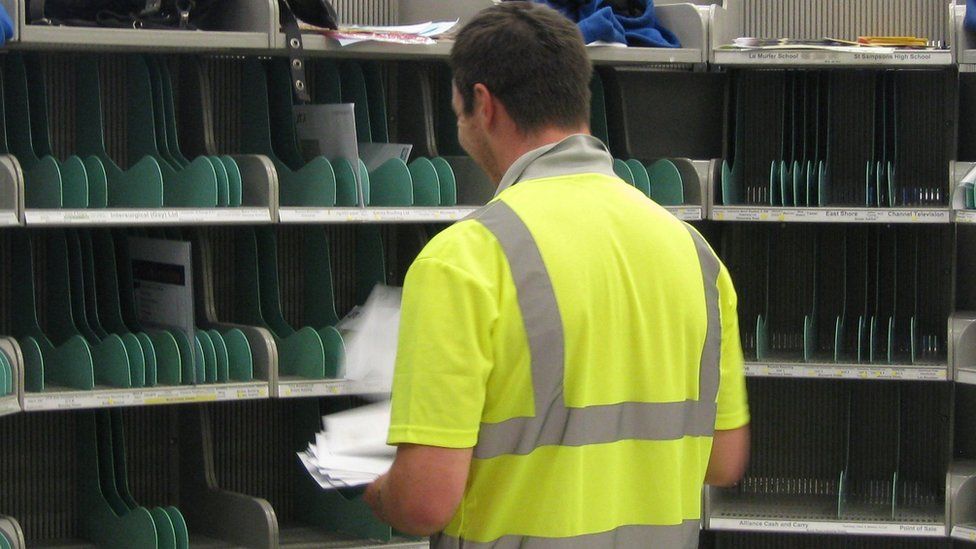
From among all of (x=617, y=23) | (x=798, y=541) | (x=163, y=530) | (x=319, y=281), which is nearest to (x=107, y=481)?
(x=163, y=530)

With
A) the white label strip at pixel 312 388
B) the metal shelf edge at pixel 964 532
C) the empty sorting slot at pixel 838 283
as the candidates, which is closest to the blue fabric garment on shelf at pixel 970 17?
the empty sorting slot at pixel 838 283

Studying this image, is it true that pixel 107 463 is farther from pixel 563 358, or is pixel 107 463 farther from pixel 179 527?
pixel 563 358

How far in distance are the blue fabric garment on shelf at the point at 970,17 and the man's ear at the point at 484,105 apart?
2.17m

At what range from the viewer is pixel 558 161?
174cm

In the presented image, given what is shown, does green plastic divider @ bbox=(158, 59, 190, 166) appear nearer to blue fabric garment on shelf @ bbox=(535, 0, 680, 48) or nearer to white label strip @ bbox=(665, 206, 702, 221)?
blue fabric garment on shelf @ bbox=(535, 0, 680, 48)

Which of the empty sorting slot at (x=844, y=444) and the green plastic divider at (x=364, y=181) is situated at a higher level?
the green plastic divider at (x=364, y=181)

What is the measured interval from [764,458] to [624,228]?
264cm

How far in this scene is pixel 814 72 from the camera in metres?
4.00

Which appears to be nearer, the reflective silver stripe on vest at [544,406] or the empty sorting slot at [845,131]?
the reflective silver stripe on vest at [544,406]

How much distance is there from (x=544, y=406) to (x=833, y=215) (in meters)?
2.10

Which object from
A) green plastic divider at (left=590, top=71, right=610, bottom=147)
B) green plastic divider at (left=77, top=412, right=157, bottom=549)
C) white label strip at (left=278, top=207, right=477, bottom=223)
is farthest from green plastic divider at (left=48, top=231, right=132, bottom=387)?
green plastic divider at (left=590, top=71, right=610, bottom=147)

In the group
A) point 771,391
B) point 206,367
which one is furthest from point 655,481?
point 771,391

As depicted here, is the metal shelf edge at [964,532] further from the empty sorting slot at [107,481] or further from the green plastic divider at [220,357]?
the green plastic divider at [220,357]

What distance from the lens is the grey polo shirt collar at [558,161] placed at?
1.74 m
